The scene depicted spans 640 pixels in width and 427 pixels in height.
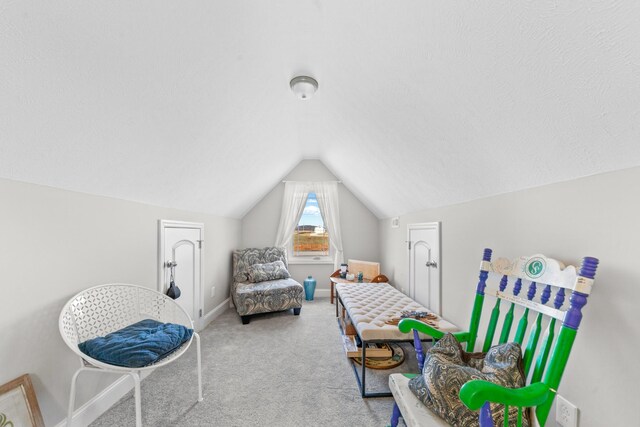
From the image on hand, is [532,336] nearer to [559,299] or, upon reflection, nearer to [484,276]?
[559,299]

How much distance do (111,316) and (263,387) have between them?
119cm

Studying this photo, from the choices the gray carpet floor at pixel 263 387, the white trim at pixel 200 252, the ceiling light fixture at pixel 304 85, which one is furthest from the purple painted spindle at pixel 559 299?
the white trim at pixel 200 252

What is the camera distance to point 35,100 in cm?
104

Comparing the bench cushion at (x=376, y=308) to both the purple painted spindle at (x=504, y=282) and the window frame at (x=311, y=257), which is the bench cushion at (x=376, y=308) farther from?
the window frame at (x=311, y=257)

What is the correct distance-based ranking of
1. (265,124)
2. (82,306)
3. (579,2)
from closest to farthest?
(579,2) < (82,306) < (265,124)

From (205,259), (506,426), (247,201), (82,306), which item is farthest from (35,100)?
(247,201)

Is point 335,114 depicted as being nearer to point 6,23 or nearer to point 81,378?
point 6,23

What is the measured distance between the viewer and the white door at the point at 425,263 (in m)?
2.42

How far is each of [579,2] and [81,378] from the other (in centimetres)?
279

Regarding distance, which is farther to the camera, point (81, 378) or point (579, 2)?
point (81, 378)

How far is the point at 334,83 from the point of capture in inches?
73.9

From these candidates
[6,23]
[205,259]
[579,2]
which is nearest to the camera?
[579,2]

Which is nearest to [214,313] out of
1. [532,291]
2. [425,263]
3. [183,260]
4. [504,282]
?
[183,260]

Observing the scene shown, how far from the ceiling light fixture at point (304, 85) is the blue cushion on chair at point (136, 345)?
1.86 m
